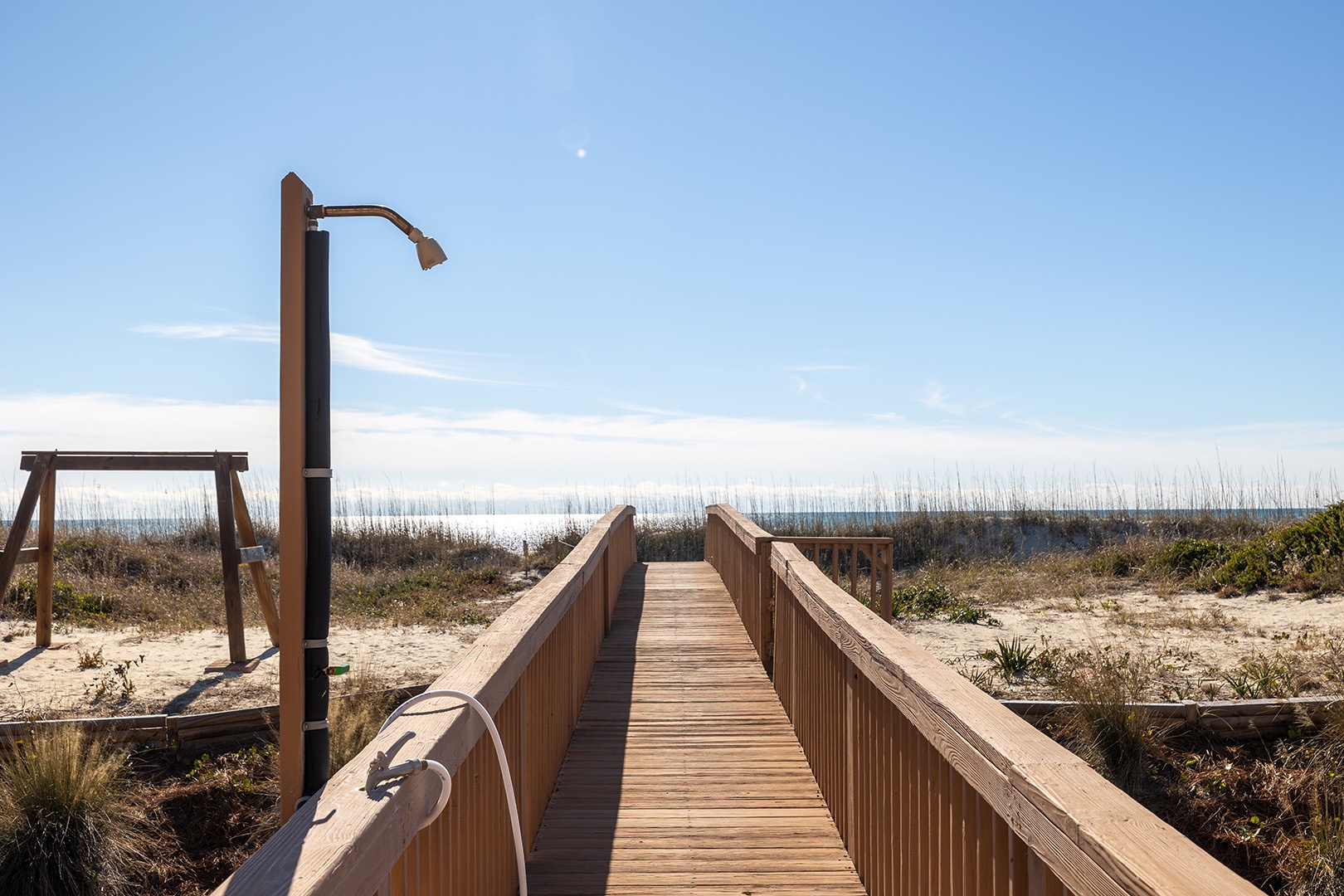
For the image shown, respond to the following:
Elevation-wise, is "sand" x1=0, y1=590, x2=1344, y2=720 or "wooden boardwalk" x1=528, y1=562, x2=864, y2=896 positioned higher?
"wooden boardwalk" x1=528, y1=562, x2=864, y2=896

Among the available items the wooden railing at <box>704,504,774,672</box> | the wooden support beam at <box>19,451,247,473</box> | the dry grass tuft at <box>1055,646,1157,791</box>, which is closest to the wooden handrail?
the wooden railing at <box>704,504,774,672</box>

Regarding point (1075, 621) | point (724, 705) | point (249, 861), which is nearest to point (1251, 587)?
point (1075, 621)

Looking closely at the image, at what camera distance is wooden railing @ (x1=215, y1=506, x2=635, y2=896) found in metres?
1.35

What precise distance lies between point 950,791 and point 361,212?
2788 mm

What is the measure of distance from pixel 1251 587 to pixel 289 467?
12.1 metres

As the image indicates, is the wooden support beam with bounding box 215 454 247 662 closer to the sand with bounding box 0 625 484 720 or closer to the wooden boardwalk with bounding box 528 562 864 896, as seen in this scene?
the sand with bounding box 0 625 484 720

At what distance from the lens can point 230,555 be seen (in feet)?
26.6

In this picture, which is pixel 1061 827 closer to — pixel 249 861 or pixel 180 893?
pixel 249 861

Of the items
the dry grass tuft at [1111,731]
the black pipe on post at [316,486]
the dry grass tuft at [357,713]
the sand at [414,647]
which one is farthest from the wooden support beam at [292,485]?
the dry grass tuft at [1111,731]

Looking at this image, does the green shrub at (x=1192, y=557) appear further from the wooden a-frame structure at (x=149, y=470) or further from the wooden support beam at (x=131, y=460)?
the wooden support beam at (x=131, y=460)

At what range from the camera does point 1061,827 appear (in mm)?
1458

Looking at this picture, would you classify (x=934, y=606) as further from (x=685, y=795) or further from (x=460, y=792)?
(x=460, y=792)

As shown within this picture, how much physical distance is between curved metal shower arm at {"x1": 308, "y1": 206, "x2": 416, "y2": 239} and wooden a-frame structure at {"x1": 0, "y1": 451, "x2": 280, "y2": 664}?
5.56 m

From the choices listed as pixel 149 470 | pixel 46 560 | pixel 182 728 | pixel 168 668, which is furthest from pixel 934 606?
pixel 46 560
